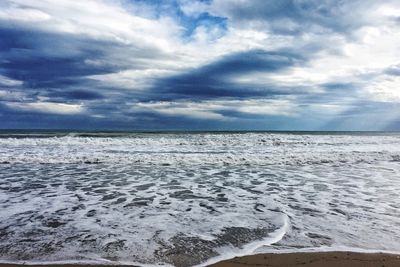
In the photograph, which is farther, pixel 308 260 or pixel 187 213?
pixel 187 213

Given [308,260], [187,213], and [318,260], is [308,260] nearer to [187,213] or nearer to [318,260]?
[318,260]

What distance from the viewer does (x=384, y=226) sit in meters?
5.82

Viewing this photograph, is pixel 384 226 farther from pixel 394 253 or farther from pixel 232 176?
pixel 232 176

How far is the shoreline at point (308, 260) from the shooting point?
4.20 meters

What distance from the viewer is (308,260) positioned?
172 inches

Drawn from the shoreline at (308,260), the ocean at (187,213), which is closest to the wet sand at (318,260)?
the shoreline at (308,260)

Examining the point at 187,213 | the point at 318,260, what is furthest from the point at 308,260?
the point at 187,213

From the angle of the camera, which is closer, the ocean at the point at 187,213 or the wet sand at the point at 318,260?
the wet sand at the point at 318,260

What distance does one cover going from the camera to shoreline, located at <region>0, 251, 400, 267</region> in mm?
4203

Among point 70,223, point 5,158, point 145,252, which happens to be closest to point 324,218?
point 145,252

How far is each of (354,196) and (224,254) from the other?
16.6 feet

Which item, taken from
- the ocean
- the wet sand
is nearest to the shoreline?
the wet sand

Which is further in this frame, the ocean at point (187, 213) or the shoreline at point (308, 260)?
the ocean at point (187, 213)

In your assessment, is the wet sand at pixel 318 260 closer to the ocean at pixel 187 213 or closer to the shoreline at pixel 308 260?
the shoreline at pixel 308 260
